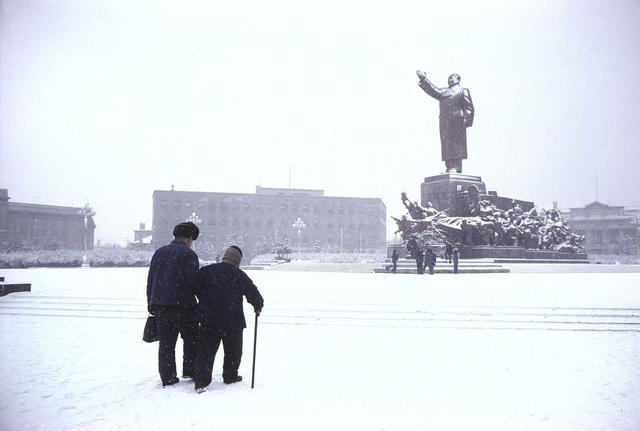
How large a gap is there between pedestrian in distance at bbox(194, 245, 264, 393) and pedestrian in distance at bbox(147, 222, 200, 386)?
0.11m

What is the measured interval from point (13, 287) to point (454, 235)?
17480mm

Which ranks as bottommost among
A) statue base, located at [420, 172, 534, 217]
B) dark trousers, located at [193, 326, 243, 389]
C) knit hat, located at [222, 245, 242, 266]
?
dark trousers, located at [193, 326, 243, 389]

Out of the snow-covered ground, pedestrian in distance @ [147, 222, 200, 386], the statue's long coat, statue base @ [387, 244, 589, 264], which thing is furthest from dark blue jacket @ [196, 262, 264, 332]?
the statue's long coat

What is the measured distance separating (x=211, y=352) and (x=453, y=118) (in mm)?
23183

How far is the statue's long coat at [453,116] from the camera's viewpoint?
2475 cm

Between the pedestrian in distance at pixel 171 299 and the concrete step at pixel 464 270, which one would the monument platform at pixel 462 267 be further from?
the pedestrian in distance at pixel 171 299

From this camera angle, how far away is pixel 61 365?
4.95 meters

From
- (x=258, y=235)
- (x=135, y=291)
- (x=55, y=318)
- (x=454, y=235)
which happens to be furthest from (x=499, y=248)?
(x=258, y=235)

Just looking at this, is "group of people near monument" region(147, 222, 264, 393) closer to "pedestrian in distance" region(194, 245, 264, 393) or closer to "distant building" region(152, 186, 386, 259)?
"pedestrian in distance" region(194, 245, 264, 393)

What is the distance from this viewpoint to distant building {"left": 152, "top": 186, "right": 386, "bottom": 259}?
75812 millimetres

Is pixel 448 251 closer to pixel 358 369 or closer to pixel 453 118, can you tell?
pixel 453 118

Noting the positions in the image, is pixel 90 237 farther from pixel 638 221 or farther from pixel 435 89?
pixel 638 221

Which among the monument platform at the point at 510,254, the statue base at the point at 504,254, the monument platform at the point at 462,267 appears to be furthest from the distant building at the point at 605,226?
the monument platform at the point at 462,267

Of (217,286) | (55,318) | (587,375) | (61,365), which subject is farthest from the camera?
(55,318)
